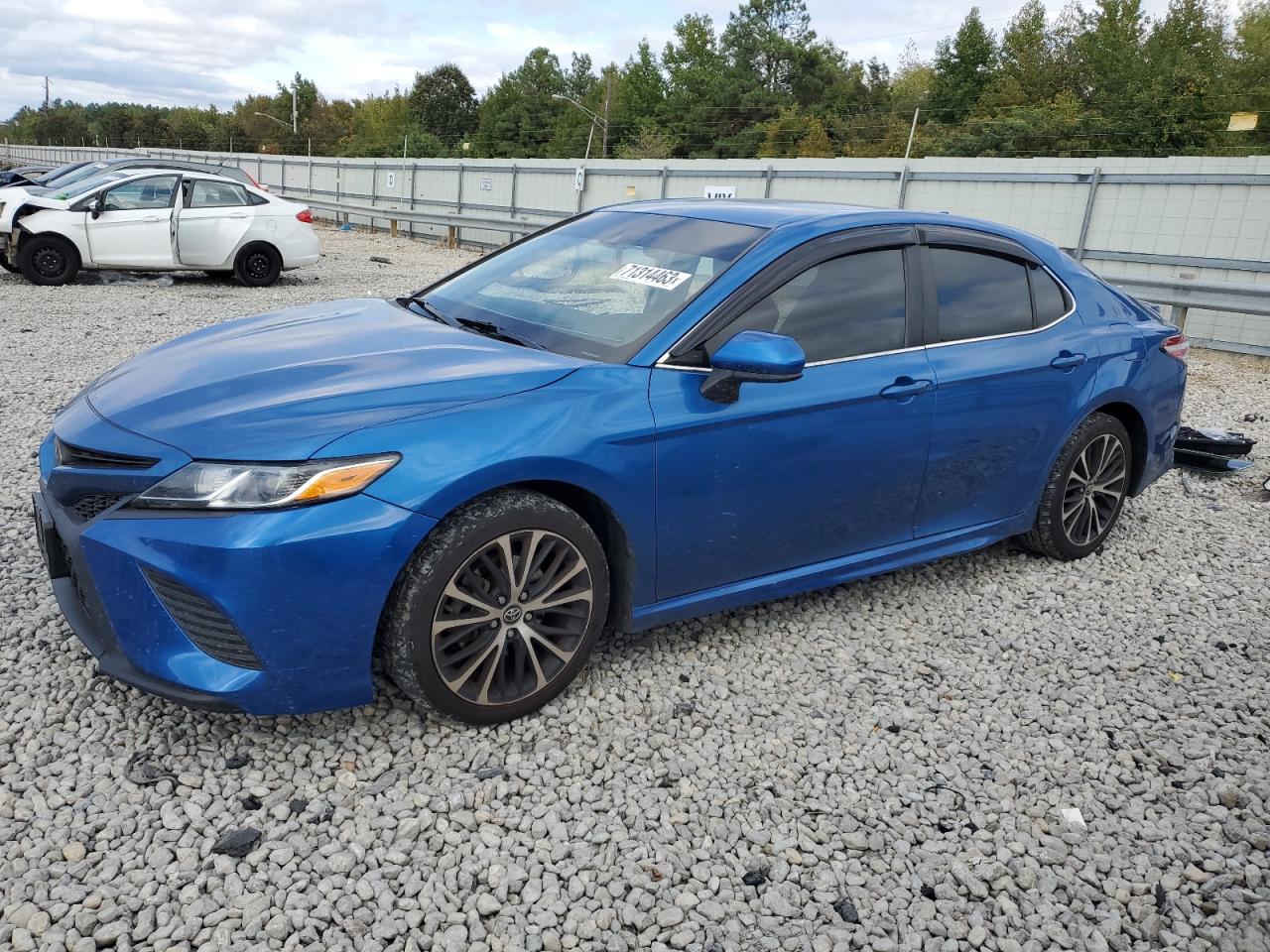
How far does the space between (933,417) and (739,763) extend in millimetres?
1630

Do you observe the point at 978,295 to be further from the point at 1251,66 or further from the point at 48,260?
the point at 1251,66

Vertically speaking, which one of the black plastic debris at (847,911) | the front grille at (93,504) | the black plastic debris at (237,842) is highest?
the front grille at (93,504)

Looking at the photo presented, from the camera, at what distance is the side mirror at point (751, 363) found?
3230 millimetres

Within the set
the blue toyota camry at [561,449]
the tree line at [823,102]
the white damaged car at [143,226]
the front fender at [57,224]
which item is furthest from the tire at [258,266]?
the tree line at [823,102]

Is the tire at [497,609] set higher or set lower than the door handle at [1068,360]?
lower

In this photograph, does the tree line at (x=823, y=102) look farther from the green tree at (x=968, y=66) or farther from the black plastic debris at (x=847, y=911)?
the black plastic debris at (x=847, y=911)

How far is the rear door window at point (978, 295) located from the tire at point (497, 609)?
191 centimetres

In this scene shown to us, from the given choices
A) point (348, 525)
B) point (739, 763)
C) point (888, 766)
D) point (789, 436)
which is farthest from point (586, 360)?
point (888, 766)

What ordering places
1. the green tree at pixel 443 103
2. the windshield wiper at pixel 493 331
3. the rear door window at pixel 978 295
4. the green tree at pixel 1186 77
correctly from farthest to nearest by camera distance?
1. the green tree at pixel 443 103
2. the green tree at pixel 1186 77
3. the rear door window at pixel 978 295
4. the windshield wiper at pixel 493 331

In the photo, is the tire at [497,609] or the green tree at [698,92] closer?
the tire at [497,609]

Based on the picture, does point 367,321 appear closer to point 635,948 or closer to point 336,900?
point 336,900

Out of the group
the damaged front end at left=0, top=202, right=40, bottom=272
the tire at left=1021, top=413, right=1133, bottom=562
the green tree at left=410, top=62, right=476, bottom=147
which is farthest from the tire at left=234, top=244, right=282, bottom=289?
the green tree at left=410, top=62, right=476, bottom=147

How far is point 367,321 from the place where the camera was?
3.88 meters

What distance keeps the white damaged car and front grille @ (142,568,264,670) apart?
39.3ft
